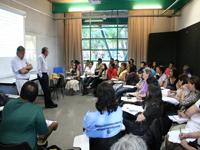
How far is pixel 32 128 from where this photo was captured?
7.73 ft

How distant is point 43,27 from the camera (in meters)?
9.44

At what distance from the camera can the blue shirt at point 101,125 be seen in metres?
2.39

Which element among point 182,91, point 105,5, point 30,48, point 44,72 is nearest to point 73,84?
point 30,48

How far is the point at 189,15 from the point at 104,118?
271 inches

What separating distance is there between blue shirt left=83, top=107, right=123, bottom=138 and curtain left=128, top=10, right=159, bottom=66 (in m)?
8.55

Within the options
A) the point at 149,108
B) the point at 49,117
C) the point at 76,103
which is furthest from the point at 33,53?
the point at 149,108

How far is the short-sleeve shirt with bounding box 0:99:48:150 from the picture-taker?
2.28 m

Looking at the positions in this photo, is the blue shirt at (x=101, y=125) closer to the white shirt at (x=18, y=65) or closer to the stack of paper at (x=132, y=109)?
the stack of paper at (x=132, y=109)

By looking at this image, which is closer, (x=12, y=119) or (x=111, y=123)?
(x=12, y=119)

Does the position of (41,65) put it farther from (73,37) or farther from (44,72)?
(73,37)

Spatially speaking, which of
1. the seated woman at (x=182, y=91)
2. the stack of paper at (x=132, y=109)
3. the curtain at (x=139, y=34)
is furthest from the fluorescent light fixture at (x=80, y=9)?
the stack of paper at (x=132, y=109)

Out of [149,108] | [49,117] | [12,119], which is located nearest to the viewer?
[12,119]

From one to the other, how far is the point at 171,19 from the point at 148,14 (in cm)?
104

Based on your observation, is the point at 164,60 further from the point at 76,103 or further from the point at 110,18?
the point at 76,103
